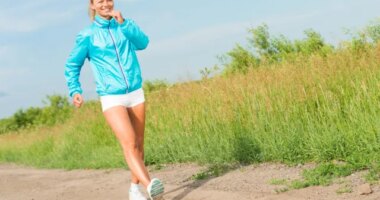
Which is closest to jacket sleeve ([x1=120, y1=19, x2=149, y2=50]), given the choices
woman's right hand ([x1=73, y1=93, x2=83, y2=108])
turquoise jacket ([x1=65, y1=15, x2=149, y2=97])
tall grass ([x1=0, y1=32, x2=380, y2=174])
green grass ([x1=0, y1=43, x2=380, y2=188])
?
turquoise jacket ([x1=65, y1=15, x2=149, y2=97])

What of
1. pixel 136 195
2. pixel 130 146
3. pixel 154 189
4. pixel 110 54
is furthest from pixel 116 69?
pixel 136 195

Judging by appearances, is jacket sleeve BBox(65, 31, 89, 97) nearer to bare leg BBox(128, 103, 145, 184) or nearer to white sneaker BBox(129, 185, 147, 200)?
bare leg BBox(128, 103, 145, 184)

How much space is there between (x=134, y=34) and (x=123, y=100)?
674 mm

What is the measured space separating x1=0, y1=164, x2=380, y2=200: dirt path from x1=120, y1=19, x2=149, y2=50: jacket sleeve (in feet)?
5.90

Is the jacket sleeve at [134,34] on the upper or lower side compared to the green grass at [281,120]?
upper

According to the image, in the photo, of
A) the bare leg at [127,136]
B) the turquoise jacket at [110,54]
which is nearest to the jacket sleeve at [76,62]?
the turquoise jacket at [110,54]

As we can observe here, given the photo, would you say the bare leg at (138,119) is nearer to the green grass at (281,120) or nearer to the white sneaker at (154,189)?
the white sneaker at (154,189)

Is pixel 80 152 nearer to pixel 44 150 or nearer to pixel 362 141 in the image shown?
pixel 44 150

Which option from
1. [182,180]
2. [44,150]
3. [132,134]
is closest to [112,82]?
[132,134]

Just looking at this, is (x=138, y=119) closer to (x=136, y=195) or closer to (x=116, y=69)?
(x=116, y=69)

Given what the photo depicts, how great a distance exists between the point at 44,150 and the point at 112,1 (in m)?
13.5

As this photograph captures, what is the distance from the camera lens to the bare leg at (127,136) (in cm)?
596

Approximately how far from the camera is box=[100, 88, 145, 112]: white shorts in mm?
5984

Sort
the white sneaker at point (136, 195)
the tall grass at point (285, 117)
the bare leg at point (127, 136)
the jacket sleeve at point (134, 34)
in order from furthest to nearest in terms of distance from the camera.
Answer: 1. the tall grass at point (285, 117)
2. the white sneaker at point (136, 195)
3. the jacket sleeve at point (134, 34)
4. the bare leg at point (127, 136)
